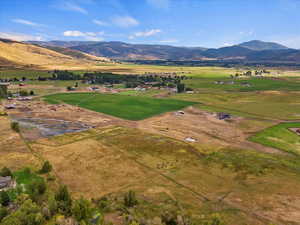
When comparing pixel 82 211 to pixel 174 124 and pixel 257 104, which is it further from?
pixel 257 104

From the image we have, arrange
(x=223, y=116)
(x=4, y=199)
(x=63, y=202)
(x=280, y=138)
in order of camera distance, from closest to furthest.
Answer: (x=63, y=202)
(x=4, y=199)
(x=280, y=138)
(x=223, y=116)

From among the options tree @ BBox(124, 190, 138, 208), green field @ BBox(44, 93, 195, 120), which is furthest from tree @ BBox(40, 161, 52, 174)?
green field @ BBox(44, 93, 195, 120)

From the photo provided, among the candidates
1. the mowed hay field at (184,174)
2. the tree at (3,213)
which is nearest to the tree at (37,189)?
the mowed hay field at (184,174)

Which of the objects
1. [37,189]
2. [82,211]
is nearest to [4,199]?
[37,189]

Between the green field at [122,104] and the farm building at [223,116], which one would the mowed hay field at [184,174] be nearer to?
the green field at [122,104]

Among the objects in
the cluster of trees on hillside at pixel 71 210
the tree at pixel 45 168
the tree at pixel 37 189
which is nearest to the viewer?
the cluster of trees on hillside at pixel 71 210

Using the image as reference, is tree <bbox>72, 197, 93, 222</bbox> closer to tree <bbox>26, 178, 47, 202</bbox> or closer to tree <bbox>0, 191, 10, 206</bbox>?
tree <bbox>26, 178, 47, 202</bbox>

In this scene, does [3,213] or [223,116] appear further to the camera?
[223,116]
